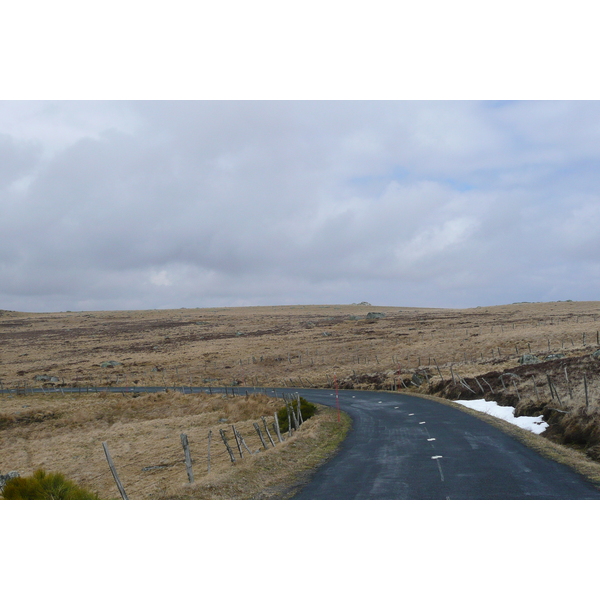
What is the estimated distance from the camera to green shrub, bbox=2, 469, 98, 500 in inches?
527

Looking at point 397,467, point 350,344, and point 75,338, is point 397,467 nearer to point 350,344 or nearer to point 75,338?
point 350,344

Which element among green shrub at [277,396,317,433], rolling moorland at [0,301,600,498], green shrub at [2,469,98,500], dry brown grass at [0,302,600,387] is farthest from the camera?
dry brown grass at [0,302,600,387]

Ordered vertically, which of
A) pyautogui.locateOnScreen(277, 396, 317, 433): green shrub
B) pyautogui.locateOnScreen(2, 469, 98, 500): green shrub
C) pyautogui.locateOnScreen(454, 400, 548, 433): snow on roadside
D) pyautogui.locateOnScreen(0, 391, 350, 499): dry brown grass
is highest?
pyautogui.locateOnScreen(2, 469, 98, 500): green shrub

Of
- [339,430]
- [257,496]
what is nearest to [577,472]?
[257,496]

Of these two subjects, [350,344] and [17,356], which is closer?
[350,344]

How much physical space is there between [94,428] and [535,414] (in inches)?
1263

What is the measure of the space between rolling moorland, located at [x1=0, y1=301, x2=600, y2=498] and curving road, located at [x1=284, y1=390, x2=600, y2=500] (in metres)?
1.48

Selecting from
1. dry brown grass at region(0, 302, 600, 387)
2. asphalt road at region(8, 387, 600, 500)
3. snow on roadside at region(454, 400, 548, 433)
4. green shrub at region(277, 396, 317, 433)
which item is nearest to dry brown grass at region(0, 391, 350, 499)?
green shrub at region(277, 396, 317, 433)

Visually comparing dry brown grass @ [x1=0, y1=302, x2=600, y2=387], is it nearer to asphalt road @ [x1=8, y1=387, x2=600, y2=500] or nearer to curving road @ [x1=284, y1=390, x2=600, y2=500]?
asphalt road @ [x1=8, y1=387, x2=600, y2=500]

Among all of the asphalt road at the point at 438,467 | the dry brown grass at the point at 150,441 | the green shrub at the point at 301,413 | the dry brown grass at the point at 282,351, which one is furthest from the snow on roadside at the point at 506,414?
the dry brown grass at the point at 282,351

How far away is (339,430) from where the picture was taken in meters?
24.9

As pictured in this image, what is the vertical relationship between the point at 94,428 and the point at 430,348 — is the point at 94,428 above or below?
below

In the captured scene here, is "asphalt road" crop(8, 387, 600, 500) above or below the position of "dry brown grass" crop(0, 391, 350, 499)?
above

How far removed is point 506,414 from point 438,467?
12426mm
